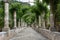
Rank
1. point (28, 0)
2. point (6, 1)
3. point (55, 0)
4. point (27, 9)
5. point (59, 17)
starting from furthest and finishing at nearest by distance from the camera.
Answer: point (28, 0)
point (27, 9)
point (59, 17)
point (55, 0)
point (6, 1)

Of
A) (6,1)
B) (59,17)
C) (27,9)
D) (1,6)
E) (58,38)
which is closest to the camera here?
(58,38)

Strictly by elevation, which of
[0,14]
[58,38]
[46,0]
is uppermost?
[46,0]

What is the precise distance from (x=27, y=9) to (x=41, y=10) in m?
30.3

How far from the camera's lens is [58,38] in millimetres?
13594

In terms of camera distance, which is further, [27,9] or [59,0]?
[27,9]

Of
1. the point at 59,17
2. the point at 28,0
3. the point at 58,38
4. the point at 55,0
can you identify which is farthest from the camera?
the point at 28,0

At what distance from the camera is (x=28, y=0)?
75562 mm

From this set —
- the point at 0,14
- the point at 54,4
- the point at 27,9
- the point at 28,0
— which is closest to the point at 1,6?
the point at 0,14

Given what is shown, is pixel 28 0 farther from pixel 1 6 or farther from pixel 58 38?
pixel 58 38

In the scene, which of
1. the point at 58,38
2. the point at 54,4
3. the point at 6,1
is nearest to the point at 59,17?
the point at 54,4

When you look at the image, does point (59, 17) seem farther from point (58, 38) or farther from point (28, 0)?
point (28, 0)

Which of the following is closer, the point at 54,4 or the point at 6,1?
the point at 6,1

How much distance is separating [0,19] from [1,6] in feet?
7.89

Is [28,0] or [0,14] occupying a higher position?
[28,0]
